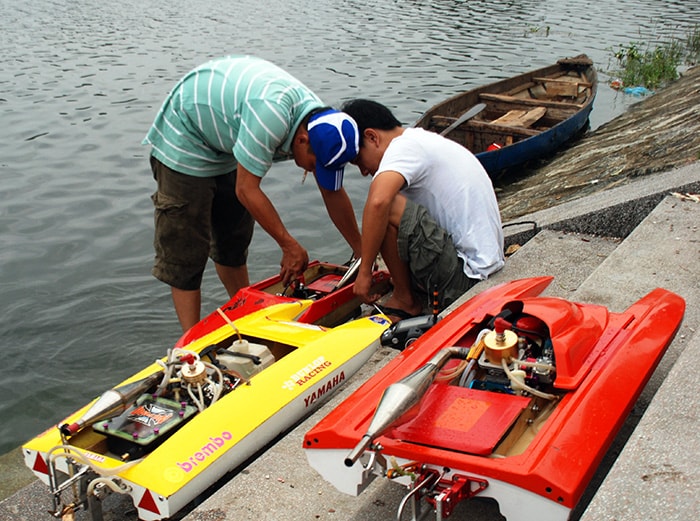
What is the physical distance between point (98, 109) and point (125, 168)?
10.6ft

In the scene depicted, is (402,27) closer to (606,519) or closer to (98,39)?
(98,39)

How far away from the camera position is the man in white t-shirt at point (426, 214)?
4754 mm

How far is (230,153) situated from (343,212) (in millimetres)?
885

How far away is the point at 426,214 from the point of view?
480cm

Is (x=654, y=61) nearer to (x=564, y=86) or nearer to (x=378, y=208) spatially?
(x=564, y=86)

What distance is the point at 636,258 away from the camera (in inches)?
178

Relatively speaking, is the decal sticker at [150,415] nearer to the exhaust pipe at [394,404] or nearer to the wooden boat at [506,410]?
the wooden boat at [506,410]

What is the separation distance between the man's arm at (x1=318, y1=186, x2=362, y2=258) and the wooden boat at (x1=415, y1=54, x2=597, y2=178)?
5836 millimetres

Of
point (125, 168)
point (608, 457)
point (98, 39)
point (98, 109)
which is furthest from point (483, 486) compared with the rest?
point (98, 39)

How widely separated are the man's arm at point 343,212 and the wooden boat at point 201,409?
0.67 metres

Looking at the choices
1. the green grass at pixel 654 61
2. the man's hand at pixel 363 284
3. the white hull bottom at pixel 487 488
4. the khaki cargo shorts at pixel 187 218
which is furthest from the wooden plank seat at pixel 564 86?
the white hull bottom at pixel 487 488

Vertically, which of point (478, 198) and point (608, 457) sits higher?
point (478, 198)

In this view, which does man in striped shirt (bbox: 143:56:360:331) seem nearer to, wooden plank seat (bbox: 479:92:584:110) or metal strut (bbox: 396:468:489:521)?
metal strut (bbox: 396:468:489:521)

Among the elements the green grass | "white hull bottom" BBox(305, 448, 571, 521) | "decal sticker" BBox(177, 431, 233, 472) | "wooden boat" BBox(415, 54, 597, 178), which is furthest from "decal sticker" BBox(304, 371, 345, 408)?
the green grass
